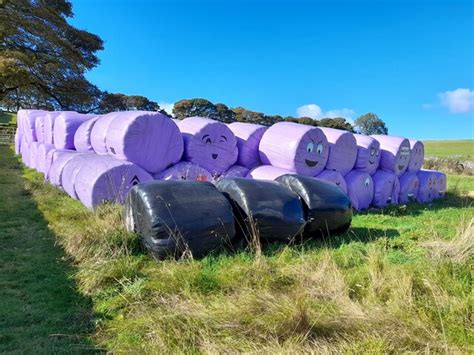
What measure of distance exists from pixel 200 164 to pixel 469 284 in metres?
5.03

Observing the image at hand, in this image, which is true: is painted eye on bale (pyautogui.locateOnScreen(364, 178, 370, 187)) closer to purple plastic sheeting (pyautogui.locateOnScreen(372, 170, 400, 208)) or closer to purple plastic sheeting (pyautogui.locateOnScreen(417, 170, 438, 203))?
purple plastic sheeting (pyautogui.locateOnScreen(372, 170, 400, 208))

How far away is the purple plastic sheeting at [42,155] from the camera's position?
33.5ft

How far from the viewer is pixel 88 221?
16.2 feet

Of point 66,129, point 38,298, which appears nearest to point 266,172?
point 38,298

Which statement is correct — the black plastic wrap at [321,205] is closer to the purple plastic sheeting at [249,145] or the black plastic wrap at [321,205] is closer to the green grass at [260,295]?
the green grass at [260,295]

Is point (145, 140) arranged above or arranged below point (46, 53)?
below

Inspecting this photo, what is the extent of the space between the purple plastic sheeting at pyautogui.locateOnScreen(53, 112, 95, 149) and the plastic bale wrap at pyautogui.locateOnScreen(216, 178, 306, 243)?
257 inches

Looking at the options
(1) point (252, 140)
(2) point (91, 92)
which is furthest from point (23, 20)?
(1) point (252, 140)

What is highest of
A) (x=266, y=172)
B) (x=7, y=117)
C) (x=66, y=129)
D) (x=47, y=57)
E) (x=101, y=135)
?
(x=47, y=57)

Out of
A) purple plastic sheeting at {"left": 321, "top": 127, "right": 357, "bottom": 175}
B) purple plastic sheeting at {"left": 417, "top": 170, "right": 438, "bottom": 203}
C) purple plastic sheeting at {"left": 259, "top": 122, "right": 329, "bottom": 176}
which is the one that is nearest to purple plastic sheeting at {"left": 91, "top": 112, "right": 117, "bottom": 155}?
purple plastic sheeting at {"left": 259, "top": 122, "right": 329, "bottom": 176}

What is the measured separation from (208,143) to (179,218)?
11.6 feet

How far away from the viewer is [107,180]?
19.7 ft

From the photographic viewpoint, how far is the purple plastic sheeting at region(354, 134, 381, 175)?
9234 mm

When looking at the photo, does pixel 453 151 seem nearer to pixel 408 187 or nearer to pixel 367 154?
pixel 408 187
